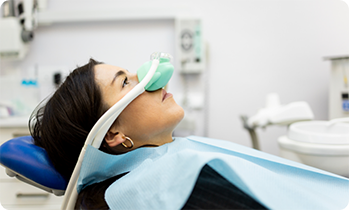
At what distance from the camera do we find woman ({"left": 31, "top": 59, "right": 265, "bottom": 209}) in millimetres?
832

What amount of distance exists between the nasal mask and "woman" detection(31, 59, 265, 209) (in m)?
0.05

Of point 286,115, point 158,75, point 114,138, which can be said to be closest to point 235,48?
point 286,115

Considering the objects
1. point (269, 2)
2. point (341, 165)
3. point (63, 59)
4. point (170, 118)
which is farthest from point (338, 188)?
point (63, 59)

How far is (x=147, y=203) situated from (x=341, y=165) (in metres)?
0.88

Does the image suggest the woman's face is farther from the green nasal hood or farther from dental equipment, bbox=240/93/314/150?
dental equipment, bbox=240/93/314/150

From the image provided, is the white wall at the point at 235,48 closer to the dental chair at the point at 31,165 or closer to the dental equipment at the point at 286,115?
the dental equipment at the point at 286,115

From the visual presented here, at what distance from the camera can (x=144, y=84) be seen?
30.4 inches

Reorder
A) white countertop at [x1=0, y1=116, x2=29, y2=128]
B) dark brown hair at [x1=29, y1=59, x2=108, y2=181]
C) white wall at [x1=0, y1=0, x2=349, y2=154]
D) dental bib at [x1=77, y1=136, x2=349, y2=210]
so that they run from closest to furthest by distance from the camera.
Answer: dental bib at [x1=77, y1=136, x2=349, y2=210] → dark brown hair at [x1=29, y1=59, x2=108, y2=181] → white countertop at [x1=0, y1=116, x2=29, y2=128] → white wall at [x1=0, y1=0, x2=349, y2=154]

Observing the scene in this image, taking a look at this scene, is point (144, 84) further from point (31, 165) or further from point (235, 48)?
point (235, 48)

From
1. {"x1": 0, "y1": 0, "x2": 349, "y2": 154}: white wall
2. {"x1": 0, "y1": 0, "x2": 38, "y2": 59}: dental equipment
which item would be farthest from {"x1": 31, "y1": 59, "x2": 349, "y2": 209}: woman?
{"x1": 0, "y1": 0, "x2": 38, "y2": 59}: dental equipment

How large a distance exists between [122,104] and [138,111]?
0.48 feet

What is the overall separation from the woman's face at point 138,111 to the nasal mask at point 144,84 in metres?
0.05

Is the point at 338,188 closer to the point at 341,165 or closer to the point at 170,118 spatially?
the point at 341,165

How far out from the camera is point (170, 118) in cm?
88
